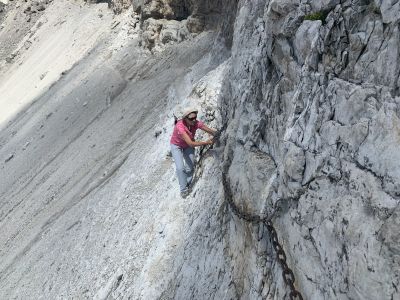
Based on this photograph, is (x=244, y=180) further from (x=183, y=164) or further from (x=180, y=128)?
(x=183, y=164)

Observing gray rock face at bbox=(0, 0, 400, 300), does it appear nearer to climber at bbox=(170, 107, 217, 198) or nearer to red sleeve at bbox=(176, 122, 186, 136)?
climber at bbox=(170, 107, 217, 198)

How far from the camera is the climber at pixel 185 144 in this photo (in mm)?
9688

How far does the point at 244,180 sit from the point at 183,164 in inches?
113

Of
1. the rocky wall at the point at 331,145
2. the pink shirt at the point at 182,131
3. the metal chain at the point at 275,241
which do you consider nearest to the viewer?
the rocky wall at the point at 331,145

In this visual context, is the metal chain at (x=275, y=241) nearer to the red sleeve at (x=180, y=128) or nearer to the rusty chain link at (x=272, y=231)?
the rusty chain link at (x=272, y=231)

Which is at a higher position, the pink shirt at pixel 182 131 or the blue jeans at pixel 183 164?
the pink shirt at pixel 182 131

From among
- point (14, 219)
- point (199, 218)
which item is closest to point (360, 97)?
point (199, 218)

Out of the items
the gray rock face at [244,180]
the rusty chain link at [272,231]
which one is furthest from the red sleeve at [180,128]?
the rusty chain link at [272,231]

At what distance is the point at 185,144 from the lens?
10203 millimetres

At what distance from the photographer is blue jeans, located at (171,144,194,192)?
10211mm

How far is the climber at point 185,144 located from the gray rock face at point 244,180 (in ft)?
1.04

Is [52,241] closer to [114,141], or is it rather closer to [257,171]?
[114,141]

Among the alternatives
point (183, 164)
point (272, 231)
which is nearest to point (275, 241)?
point (272, 231)

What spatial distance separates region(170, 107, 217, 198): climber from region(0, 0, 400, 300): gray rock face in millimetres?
317
